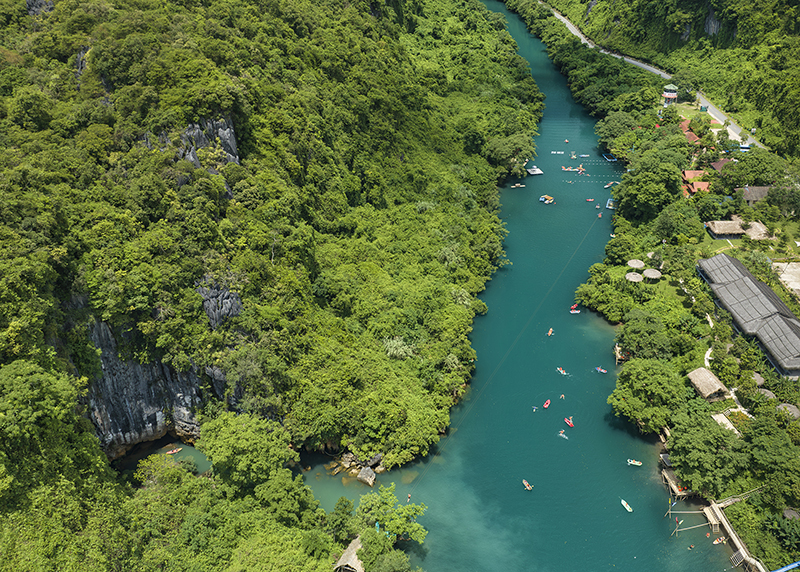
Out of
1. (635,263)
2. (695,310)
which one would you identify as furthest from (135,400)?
(695,310)

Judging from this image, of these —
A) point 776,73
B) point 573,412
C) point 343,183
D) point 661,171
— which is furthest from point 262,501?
point 776,73

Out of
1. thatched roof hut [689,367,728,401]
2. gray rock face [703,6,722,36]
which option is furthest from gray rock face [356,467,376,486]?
gray rock face [703,6,722,36]

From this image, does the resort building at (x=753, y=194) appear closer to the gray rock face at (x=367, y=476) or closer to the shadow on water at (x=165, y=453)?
the gray rock face at (x=367, y=476)

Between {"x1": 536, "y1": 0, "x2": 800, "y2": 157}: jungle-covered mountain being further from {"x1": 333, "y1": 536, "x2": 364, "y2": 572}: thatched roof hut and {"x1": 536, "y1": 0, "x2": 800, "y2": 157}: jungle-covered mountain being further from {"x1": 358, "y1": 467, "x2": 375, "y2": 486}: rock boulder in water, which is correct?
{"x1": 333, "y1": 536, "x2": 364, "y2": 572}: thatched roof hut

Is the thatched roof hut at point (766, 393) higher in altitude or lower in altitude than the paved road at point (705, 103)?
lower

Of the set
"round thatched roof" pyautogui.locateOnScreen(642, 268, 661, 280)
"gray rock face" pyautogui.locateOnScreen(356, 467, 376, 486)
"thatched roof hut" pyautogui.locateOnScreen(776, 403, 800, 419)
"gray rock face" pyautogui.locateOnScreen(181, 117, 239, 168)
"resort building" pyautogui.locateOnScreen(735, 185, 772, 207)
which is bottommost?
"gray rock face" pyautogui.locateOnScreen(356, 467, 376, 486)

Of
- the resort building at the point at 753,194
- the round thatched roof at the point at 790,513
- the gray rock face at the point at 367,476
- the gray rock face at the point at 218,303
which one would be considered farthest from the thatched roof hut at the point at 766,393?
the gray rock face at the point at 218,303

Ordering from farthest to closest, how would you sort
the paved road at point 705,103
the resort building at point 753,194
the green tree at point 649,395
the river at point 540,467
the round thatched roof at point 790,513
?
the paved road at point 705,103
the resort building at point 753,194
the green tree at point 649,395
the river at point 540,467
the round thatched roof at point 790,513
